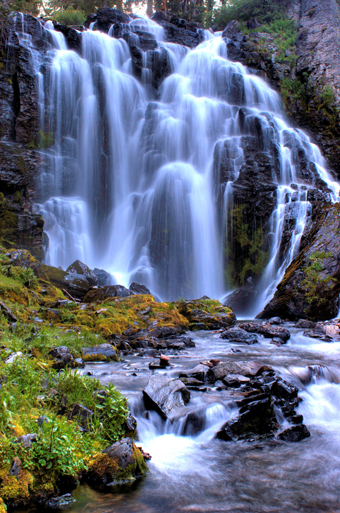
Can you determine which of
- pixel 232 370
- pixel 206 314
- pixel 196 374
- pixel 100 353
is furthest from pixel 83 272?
pixel 232 370

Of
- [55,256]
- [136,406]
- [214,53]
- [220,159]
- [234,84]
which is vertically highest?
[214,53]

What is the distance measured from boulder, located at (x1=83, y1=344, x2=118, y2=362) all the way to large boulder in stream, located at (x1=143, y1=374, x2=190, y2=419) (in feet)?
6.84

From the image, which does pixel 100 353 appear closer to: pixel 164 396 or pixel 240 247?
pixel 164 396

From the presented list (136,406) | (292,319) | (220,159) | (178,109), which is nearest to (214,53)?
(178,109)

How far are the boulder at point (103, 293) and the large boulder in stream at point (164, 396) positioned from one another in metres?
7.40

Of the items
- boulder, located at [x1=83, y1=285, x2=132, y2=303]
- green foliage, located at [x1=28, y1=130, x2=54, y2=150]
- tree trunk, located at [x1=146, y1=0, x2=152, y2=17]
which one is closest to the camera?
boulder, located at [x1=83, y1=285, x2=132, y2=303]

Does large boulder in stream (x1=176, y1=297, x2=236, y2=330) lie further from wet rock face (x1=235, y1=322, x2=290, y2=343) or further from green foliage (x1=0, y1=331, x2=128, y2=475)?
green foliage (x1=0, y1=331, x2=128, y2=475)

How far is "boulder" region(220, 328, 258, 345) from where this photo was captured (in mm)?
9273

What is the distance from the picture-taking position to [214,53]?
97.1ft

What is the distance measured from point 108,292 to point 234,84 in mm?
21513

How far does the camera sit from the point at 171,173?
846 inches

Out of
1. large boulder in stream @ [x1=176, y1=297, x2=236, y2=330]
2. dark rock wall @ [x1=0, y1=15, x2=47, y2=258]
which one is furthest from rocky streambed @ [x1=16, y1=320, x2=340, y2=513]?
dark rock wall @ [x1=0, y1=15, x2=47, y2=258]

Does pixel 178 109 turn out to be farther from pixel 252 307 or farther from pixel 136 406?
pixel 136 406

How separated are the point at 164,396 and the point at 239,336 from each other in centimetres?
546
